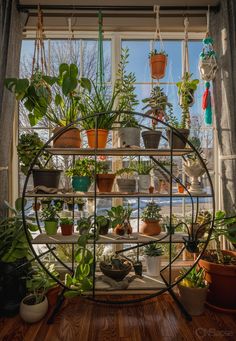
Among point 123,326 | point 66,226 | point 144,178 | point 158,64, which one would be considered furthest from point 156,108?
point 123,326

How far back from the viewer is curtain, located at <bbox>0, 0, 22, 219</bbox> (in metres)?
1.88

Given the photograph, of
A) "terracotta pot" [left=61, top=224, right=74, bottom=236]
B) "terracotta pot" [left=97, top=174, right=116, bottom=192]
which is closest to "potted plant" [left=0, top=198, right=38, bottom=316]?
"terracotta pot" [left=61, top=224, right=74, bottom=236]

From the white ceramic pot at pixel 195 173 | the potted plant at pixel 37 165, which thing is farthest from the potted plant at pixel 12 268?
the white ceramic pot at pixel 195 173

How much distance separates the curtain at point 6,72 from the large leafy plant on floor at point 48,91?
0.68 ft

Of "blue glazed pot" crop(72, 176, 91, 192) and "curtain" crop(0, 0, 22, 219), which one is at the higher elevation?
"curtain" crop(0, 0, 22, 219)

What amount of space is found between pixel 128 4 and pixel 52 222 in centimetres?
200

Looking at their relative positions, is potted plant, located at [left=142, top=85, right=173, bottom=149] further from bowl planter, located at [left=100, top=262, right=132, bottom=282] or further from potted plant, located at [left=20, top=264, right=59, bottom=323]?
potted plant, located at [left=20, top=264, right=59, bottom=323]

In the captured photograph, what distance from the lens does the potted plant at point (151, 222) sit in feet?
5.95

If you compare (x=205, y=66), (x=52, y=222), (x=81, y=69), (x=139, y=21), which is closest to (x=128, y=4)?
(x=139, y=21)

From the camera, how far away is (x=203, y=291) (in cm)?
162

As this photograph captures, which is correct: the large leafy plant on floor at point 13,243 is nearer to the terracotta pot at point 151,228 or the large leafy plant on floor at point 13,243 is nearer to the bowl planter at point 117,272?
the bowl planter at point 117,272

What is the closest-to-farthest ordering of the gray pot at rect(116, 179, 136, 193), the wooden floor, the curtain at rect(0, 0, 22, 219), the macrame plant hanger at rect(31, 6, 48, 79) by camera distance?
1. the wooden floor
2. the gray pot at rect(116, 179, 136, 193)
3. the curtain at rect(0, 0, 22, 219)
4. the macrame plant hanger at rect(31, 6, 48, 79)

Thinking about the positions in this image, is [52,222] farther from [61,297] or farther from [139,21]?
Answer: [139,21]

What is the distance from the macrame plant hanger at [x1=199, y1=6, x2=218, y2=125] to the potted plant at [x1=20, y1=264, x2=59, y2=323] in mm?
Result: 1816
